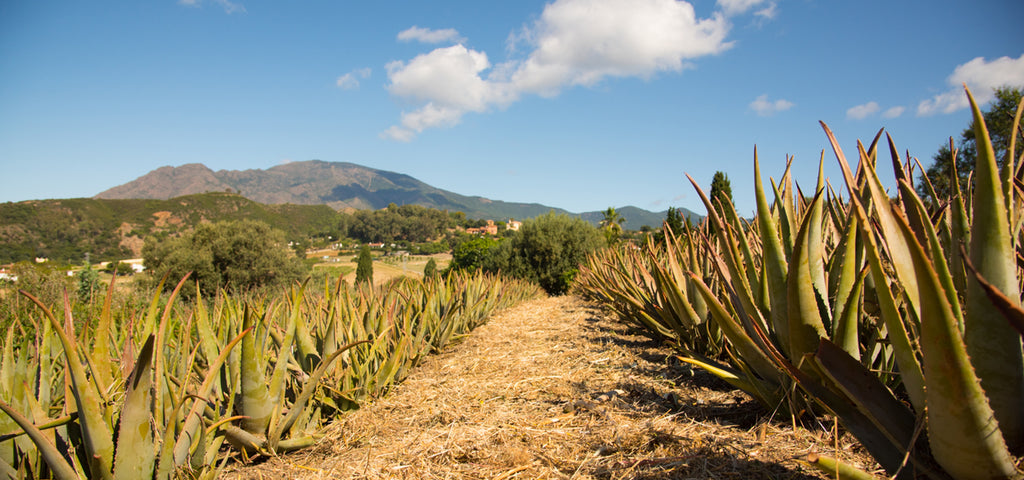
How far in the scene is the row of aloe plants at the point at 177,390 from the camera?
55.6 inches

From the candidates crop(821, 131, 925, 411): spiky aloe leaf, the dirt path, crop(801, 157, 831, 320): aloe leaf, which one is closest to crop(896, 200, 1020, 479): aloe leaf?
crop(821, 131, 925, 411): spiky aloe leaf

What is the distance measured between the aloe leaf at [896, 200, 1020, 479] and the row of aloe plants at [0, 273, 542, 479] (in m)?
1.89

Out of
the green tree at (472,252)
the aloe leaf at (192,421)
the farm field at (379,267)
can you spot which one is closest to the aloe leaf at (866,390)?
the aloe leaf at (192,421)

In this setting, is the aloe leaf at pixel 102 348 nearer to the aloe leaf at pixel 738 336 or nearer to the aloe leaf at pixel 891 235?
the aloe leaf at pixel 738 336

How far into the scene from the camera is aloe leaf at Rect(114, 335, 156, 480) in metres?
1.39

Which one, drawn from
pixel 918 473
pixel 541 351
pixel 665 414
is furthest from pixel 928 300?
pixel 541 351

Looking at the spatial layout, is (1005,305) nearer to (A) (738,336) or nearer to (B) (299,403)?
(A) (738,336)

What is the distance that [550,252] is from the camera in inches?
508

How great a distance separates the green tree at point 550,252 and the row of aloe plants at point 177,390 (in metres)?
9.34

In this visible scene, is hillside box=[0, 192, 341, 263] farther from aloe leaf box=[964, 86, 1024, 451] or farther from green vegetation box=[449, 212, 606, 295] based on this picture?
aloe leaf box=[964, 86, 1024, 451]

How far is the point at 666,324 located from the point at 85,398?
3.62 meters

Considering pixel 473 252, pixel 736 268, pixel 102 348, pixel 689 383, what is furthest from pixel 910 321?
pixel 473 252

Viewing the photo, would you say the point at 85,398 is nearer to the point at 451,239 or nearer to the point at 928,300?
the point at 928,300

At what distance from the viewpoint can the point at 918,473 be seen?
1070 millimetres
